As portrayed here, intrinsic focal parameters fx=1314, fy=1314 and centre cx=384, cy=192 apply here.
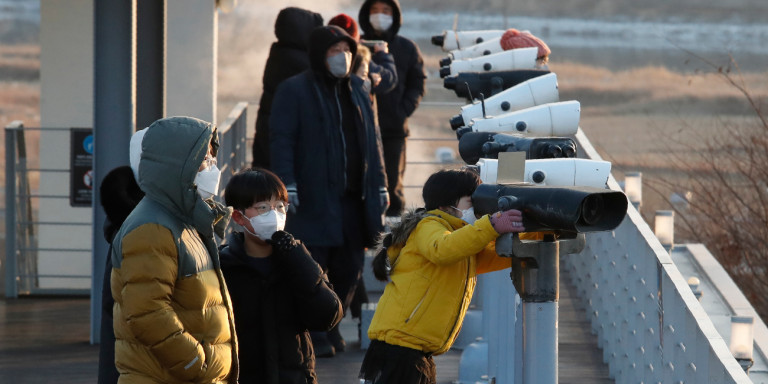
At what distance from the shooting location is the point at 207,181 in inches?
→ 134

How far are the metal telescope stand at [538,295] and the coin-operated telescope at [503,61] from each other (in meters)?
2.72

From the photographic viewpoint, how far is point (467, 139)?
454 centimetres

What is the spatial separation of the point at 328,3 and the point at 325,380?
1444 centimetres

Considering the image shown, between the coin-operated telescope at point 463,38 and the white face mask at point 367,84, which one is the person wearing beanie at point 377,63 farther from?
the coin-operated telescope at point 463,38

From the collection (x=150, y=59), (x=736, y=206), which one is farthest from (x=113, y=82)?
(x=736, y=206)

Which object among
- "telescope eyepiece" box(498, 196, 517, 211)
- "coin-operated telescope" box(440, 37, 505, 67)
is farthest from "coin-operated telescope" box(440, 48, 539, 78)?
"telescope eyepiece" box(498, 196, 517, 211)

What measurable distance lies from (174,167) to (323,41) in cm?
275

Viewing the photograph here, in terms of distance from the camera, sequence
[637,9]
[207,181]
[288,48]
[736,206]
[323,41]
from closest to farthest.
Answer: [207,181] < [323,41] < [288,48] < [736,206] < [637,9]

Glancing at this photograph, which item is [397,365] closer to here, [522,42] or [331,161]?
[331,161]

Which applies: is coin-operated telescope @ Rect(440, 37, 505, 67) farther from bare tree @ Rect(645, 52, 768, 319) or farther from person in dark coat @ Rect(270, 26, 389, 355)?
bare tree @ Rect(645, 52, 768, 319)

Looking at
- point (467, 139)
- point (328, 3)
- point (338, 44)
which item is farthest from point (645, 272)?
point (328, 3)

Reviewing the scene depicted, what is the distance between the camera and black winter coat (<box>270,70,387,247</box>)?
20.1ft

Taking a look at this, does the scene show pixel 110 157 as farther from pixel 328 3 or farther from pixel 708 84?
pixel 708 84

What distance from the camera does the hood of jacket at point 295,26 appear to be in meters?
7.21
